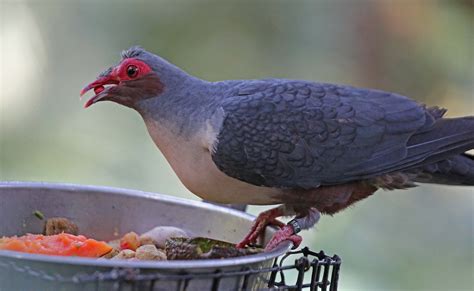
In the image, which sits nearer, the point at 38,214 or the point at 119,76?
the point at 38,214

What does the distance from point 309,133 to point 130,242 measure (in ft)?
1.99

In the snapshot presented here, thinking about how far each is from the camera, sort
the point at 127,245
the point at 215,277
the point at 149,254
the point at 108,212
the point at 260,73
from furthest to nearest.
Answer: the point at 260,73 < the point at 108,212 < the point at 127,245 < the point at 149,254 < the point at 215,277

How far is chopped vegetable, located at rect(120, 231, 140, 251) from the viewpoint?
1.99 metres

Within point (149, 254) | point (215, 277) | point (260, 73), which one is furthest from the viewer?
point (260, 73)

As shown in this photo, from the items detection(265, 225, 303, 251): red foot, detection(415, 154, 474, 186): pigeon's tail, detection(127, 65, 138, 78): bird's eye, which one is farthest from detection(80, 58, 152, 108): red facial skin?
detection(415, 154, 474, 186): pigeon's tail

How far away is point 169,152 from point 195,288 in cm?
78

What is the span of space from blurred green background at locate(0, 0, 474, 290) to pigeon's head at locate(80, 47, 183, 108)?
1.97 meters

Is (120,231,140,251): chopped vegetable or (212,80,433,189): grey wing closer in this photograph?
(120,231,140,251): chopped vegetable

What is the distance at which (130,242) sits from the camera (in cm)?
200

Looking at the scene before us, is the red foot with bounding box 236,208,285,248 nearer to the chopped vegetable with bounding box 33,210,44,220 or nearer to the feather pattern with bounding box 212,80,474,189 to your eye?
the feather pattern with bounding box 212,80,474,189

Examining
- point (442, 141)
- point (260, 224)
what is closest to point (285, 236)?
point (260, 224)

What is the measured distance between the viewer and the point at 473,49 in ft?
15.5

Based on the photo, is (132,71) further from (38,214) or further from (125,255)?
(125,255)

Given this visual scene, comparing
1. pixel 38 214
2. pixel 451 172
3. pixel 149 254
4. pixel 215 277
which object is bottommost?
pixel 215 277
